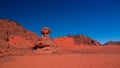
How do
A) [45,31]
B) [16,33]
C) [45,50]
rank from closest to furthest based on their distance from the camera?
1. [45,50]
2. [45,31]
3. [16,33]

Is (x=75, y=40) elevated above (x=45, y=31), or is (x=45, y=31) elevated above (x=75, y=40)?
(x=75, y=40)

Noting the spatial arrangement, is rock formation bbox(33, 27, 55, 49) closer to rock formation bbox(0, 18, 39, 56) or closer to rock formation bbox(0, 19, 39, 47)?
rock formation bbox(0, 18, 39, 56)

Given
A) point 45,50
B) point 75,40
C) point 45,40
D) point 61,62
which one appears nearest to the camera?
point 61,62

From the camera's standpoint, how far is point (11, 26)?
52.6 meters

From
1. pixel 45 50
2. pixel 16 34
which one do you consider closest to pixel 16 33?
pixel 16 34

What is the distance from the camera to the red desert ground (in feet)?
72.9

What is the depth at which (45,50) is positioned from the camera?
38469 mm

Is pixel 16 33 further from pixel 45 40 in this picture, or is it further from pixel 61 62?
pixel 61 62

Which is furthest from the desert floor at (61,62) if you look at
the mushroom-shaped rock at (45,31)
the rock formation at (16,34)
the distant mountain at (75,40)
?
the distant mountain at (75,40)

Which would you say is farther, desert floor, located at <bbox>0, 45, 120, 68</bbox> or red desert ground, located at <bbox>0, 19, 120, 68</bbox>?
red desert ground, located at <bbox>0, 19, 120, 68</bbox>

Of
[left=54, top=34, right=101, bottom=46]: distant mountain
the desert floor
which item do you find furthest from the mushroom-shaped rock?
[left=54, top=34, right=101, bottom=46]: distant mountain

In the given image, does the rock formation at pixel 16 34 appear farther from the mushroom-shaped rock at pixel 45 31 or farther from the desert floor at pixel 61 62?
the desert floor at pixel 61 62

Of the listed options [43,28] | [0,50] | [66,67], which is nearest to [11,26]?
[43,28]

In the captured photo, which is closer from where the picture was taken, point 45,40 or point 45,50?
point 45,50
